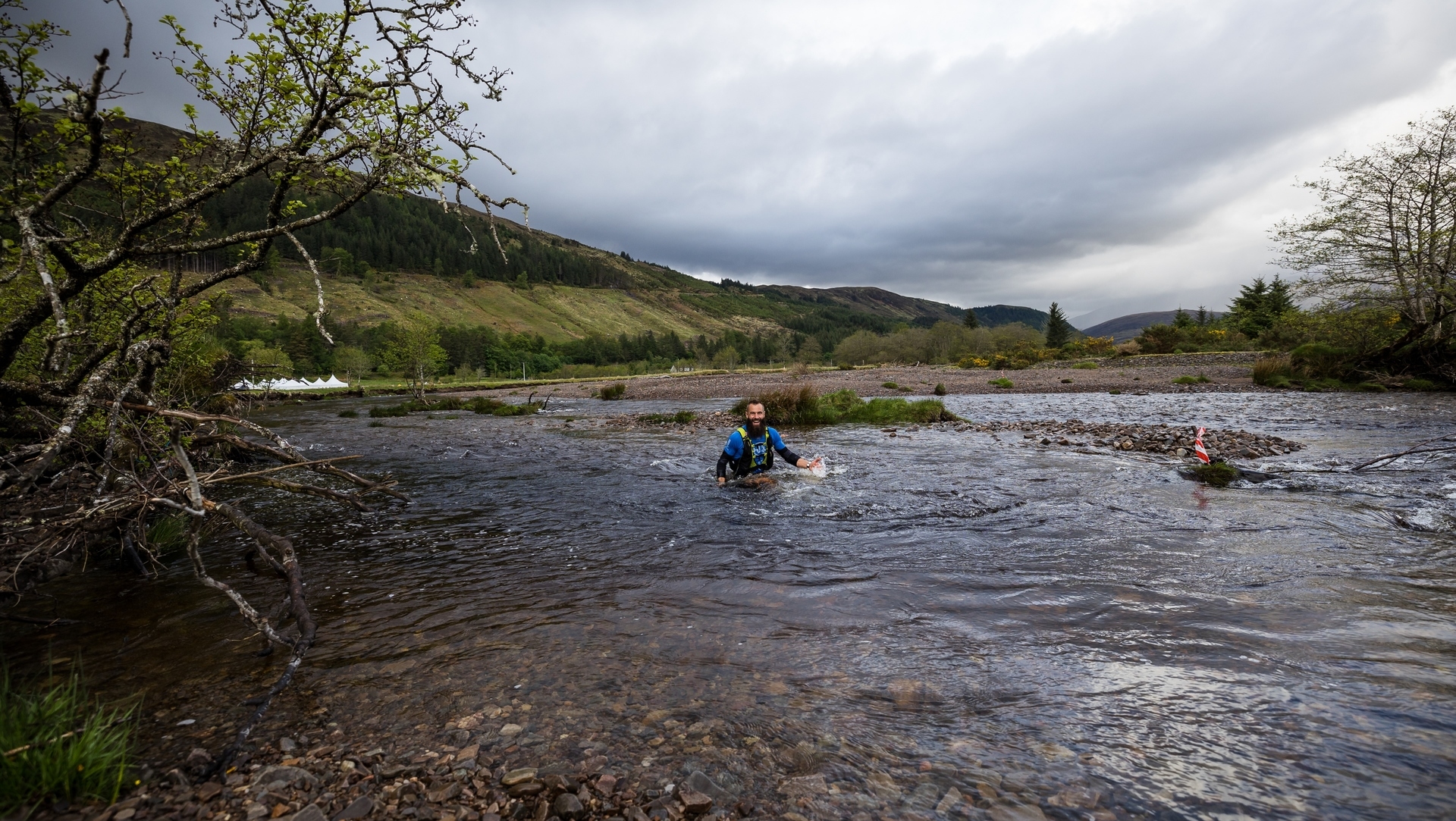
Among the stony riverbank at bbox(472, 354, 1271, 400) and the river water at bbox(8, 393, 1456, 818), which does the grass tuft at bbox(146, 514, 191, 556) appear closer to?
the river water at bbox(8, 393, 1456, 818)

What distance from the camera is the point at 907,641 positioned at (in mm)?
5031

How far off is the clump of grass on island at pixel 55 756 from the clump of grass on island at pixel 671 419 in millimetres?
21609

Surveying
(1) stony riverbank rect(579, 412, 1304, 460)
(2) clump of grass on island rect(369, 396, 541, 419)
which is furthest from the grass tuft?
(2) clump of grass on island rect(369, 396, 541, 419)

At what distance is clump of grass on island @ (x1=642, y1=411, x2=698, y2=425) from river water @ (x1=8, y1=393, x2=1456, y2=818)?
14.5 metres

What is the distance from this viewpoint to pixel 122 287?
822 cm

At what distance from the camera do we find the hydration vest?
1247cm

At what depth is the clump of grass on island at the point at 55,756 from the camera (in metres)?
2.84

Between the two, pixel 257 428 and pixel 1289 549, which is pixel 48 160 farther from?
pixel 1289 549

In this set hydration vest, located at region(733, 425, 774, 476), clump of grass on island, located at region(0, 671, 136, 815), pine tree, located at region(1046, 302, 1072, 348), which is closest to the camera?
clump of grass on island, located at region(0, 671, 136, 815)

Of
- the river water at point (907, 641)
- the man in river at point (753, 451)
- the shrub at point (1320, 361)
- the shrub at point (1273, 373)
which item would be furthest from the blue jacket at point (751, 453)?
the shrub at point (1320, 361)

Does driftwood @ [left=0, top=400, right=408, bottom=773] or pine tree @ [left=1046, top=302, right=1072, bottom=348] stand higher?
pine tree @ [left=1046, top=302, right=1072, bottom=348]

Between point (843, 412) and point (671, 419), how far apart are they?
7.85 meters

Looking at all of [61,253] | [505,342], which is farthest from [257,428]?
[505,342]

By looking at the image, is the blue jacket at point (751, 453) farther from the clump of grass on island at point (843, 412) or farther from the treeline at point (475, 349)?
the treeline at point (475, 349)
